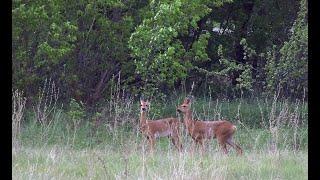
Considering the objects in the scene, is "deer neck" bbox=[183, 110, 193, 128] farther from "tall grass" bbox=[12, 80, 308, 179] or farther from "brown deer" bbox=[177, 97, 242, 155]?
"tall grass" bbox=[12, 80, 308, 179]

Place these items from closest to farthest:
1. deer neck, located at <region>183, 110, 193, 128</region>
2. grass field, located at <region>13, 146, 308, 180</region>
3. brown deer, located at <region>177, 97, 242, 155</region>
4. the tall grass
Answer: grass field, located at <region>13, 146, 308, 180</region>, the tall grass, brown deer, located at <region>177, 97, 242, 155</region>, deer neck, located at <region>183, 110, 193, 128</region>

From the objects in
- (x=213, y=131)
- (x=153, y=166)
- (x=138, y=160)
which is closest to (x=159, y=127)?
(x=213, y=131)

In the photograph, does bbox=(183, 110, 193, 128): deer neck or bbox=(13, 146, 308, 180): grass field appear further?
bbox=(183, 110, 193, 128): deer neck

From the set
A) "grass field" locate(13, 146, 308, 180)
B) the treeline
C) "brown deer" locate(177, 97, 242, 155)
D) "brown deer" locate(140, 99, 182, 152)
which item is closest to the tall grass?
"grass field" locate(13, 146, 308, 180)

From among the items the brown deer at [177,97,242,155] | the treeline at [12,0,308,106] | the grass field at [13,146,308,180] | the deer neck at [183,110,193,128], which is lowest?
the grass field at [13,146,308,180]

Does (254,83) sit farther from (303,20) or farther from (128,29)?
(128,29)

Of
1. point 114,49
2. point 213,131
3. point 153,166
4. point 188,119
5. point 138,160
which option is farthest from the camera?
point 114,49

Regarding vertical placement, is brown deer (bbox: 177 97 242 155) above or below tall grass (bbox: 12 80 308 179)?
above

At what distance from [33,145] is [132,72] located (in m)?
5.35

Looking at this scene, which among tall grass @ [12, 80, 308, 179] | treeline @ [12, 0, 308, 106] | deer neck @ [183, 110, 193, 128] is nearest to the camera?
tall grass @ [12, 80, 308, 179]

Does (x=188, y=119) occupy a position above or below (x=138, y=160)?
above

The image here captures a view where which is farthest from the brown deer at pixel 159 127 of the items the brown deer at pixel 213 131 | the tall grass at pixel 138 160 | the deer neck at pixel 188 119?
the tall grass at pixel 138 160

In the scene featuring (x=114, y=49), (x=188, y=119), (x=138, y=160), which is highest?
(x=114, y=49)

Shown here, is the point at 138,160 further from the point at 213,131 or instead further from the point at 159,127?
the point at 159,127
